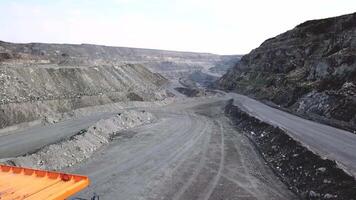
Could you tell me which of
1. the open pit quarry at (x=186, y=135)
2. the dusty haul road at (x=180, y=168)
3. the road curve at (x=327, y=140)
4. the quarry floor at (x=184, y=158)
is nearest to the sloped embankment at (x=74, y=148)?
the open pit quarry at (x=186, y=135)

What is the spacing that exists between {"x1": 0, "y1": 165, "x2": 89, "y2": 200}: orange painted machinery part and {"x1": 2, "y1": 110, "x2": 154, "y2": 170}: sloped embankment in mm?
12571

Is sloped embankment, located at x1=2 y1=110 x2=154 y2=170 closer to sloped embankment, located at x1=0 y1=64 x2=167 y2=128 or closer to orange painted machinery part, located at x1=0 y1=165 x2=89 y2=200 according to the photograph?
sloped embankment, located at x1=0 y1=64 x2=167 y2=128

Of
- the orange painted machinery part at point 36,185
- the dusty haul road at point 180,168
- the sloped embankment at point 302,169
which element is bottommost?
the dusty haul road at point 180,168

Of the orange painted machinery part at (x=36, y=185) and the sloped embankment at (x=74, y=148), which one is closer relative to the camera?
the orange painted machinery part at (x=36, y=185)

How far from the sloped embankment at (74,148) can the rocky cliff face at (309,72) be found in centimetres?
1947

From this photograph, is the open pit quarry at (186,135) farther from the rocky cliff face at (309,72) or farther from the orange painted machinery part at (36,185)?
the orange painted machinery part at (36,185)

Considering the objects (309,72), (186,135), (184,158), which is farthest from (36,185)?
(309,72)

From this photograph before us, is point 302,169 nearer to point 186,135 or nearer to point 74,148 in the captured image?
point 74,148

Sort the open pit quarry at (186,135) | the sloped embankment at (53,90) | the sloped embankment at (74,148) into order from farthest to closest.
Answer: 1. the sloped embankment at (53,90)
2. the sloped embankment at (74,148)
3. the open pit quarry at (186,135)

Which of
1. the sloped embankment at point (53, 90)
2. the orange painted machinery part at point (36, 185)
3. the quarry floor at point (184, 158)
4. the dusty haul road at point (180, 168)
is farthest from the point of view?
the sloped embankment at point (53, 90)

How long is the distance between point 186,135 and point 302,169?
14407mm

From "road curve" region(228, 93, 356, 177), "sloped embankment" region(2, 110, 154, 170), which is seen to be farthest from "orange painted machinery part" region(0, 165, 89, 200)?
"road curve" region(228, 93, 356, 177)

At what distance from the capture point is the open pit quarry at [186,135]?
18.1 meters

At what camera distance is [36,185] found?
8141mm
